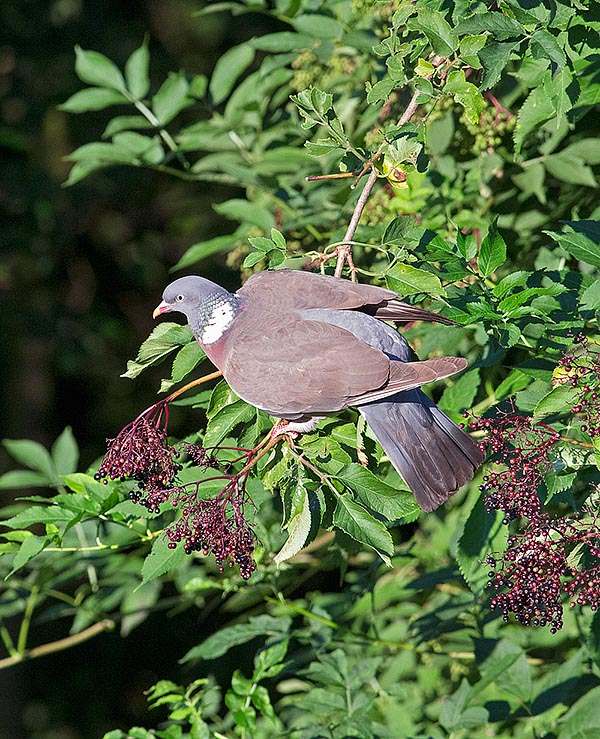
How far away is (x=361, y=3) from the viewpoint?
7.62 ft

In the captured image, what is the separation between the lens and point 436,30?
167cm

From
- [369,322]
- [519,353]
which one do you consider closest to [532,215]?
[519,353]

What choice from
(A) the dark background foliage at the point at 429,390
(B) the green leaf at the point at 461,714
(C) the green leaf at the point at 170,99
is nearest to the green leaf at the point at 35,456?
(A) the dark background foliage at the point at 429,390

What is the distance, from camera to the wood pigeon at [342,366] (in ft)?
5.62

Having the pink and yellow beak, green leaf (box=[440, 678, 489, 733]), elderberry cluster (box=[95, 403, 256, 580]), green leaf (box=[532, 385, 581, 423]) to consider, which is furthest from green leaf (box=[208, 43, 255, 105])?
green leaf (box=[440, 678, 489, 733])

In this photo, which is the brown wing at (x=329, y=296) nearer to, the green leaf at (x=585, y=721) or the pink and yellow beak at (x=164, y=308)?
the pink and yellow beak at (x=164, y=308)

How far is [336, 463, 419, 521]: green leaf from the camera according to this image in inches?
63.1

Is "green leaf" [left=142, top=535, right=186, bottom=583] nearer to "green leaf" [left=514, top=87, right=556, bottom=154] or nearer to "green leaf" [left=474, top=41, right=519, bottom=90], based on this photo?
"green leaf" [left=474, top=41, right=519, bottom=90]

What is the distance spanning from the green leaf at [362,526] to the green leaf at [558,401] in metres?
0.31

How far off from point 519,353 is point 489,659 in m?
0.74

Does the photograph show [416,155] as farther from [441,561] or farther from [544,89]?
[441,561]

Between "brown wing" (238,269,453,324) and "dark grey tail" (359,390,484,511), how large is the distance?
0.16m

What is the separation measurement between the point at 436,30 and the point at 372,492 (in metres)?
0.82

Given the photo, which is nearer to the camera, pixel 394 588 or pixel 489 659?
pixel 489 659
